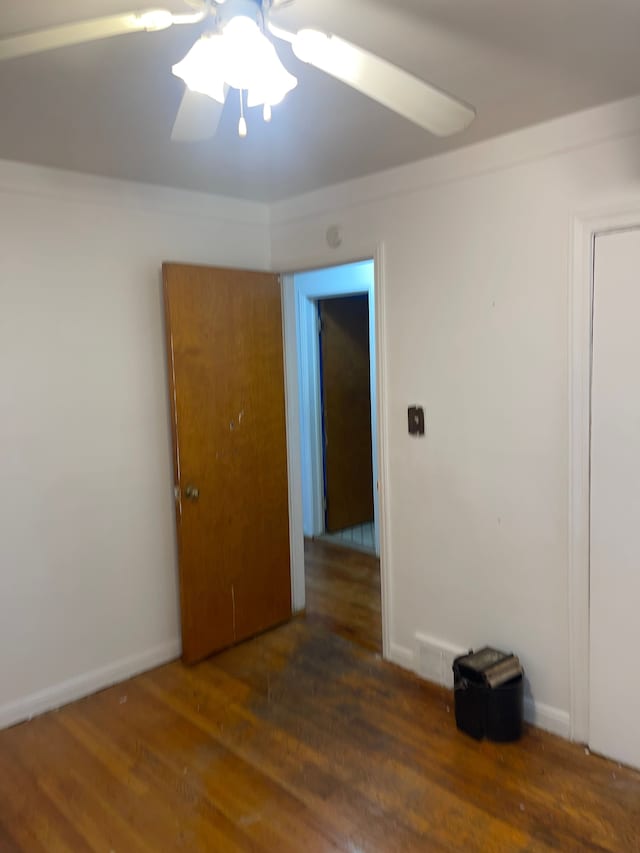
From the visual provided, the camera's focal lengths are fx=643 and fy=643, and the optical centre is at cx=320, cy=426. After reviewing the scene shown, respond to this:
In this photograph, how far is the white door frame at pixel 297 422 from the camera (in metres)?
3.04

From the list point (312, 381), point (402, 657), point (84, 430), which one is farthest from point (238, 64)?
point (312, 381)

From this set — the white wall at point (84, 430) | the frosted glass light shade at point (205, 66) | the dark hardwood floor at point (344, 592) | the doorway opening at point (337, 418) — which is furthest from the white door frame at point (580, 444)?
the doorway opening at point (337, 418)

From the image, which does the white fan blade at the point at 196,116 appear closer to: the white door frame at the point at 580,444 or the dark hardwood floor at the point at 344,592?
the white door frame at the point at 580,444

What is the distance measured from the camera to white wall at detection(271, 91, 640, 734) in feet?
7.87

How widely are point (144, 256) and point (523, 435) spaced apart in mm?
1931

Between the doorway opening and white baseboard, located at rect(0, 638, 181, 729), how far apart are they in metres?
1.43

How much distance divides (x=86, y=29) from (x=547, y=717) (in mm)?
2728

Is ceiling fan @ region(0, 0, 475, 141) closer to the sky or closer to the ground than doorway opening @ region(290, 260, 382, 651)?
closer to the sky

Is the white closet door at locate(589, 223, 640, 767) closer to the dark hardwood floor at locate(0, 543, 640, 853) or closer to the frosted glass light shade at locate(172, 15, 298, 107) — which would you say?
the dark hardwood floor at locate(0, 543, 640, 853)

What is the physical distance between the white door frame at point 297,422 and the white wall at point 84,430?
564mm

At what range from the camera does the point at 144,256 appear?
308 cm

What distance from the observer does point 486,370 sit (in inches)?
105

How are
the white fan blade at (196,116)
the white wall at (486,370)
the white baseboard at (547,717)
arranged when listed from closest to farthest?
1. the white fan blade at (196,116)
2. the white wall at (486,370)
3. the white baseboard at (547,717)

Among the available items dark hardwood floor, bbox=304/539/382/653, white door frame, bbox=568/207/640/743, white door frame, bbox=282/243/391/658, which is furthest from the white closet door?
dark hardwood floor, bbox=304/539/382/653
